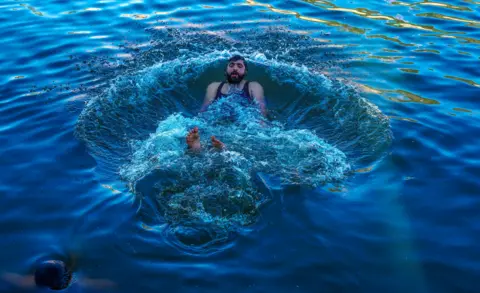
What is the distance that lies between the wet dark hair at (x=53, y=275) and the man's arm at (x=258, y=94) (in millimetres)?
4345

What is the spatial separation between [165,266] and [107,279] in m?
0.54

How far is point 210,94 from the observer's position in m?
8.42

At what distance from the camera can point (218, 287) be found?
4.43 metres

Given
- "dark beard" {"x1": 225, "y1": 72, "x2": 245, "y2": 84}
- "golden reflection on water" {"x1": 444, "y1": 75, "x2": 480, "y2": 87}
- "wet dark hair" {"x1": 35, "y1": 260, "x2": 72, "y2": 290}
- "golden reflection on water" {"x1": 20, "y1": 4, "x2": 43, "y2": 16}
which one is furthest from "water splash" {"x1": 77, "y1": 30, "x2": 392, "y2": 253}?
"golden reflection on water" {"x1": 20, "y1": 4, "x2": 43, "y2": 16}

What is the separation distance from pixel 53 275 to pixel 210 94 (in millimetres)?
4628

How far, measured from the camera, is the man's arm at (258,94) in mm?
8086

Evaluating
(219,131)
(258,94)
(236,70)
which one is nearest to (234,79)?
(236,70)

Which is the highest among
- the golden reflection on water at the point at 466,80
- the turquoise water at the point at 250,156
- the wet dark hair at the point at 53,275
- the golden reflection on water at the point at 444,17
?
the golden reflection on water at the point at 444,17

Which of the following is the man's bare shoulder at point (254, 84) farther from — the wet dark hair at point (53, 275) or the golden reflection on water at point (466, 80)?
the wet dark hair at point (53, 275)

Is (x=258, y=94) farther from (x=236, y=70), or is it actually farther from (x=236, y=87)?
(x=236, y=70)

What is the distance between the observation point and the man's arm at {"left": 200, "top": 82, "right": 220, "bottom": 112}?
8222 millimetres

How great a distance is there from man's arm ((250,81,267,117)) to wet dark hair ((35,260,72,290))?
4345mm

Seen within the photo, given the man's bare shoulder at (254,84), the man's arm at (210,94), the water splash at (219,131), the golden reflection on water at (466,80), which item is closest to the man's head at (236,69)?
the man's bare shoulder at (254,84)

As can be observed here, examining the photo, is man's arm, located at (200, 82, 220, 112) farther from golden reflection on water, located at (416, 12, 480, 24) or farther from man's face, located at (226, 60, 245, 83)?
golden reflection on water, located at (416, 12, 480, 24)
